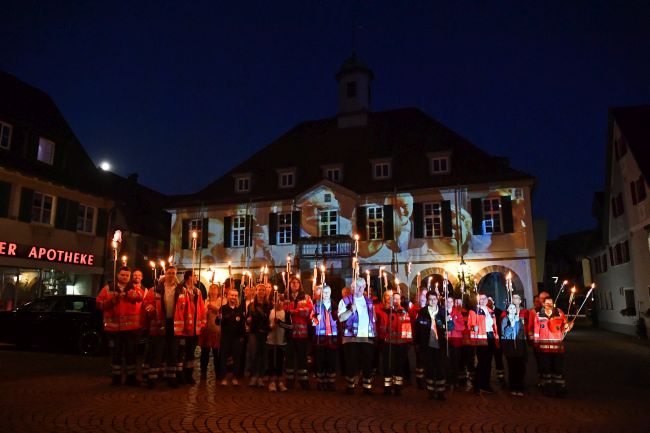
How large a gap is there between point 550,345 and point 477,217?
16547 millimetres

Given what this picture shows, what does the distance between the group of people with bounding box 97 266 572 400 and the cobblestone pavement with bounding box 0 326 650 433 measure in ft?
1.14

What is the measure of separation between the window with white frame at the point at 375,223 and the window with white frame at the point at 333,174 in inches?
114

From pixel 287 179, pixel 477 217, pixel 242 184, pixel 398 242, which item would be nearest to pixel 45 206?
pixel 242 184

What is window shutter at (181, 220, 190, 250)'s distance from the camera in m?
29.6

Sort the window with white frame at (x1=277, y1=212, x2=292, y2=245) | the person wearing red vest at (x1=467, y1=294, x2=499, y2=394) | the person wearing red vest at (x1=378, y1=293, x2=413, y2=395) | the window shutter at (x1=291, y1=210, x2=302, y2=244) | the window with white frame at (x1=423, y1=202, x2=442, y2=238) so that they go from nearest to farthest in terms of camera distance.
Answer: the person wearing red vest at (x1=378, y1=293, x2=413, y2=395) → the person wearing red vest at (x1=467, y1=294, x2=499, y2=394) → the window with white frame at (x1=423, y1=202, x2=442, y2=238) → the window shutter at (x1=291, y1=210, x2=302, y2=244) → the window with white frame at (x1=277, y1=212, x2=292, y2=245)

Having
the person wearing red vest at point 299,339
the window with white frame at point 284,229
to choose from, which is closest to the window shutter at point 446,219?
the window with white frame at point 284,229

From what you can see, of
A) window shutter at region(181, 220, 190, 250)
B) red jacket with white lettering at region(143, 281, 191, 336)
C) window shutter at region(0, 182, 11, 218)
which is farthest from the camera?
window shutter at region(181, 220, 190, 250)

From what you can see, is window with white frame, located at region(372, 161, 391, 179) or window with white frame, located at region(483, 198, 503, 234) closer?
window with white frame, located at region(483, 198, 503, 234)

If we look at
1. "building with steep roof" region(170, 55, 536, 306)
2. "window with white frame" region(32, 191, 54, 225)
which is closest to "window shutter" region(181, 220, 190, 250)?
"building with steep roof" region(170, 55, 536, 306)

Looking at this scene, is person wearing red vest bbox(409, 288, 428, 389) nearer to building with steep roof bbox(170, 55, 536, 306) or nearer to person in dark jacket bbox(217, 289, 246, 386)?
person in dark jacket bbox(217, 289, 246, 386)

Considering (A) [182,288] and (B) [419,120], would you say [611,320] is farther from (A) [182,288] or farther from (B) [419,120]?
(A) [182,288]

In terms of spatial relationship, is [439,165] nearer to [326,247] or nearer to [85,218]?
[326,247]

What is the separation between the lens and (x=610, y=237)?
2666cm

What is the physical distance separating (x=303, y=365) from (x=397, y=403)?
1.94m
